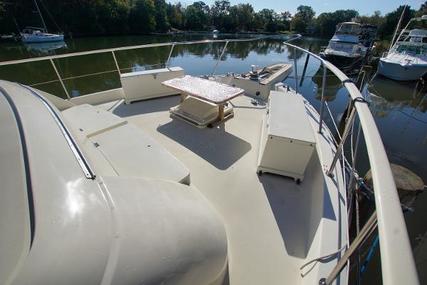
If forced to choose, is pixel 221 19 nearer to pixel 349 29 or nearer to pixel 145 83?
pixel 349 29

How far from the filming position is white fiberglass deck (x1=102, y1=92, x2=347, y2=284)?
4.35 feet

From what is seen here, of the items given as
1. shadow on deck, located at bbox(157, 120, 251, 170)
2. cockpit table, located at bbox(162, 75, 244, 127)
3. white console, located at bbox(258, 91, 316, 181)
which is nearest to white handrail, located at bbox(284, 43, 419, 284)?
white console, located at bbox(258, 91, 316, 181)

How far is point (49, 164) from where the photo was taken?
0.84 m

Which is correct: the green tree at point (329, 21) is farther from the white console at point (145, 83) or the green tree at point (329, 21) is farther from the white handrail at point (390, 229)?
the white handrail at point (390, 229)

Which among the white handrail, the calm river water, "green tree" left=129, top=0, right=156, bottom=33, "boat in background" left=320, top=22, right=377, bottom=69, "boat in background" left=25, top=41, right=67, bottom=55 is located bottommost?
the calm river water

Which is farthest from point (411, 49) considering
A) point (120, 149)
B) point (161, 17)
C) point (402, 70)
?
point (161, 17)

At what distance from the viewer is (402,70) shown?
1178 cm

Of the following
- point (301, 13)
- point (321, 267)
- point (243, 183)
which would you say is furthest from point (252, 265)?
point (301, 13)

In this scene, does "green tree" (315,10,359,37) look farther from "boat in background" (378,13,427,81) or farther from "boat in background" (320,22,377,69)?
"boat in background" (378,13,427,81)

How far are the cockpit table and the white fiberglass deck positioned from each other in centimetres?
13

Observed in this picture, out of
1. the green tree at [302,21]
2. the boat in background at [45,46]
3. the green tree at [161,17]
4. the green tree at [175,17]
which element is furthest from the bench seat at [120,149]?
the green tree at [302,21]

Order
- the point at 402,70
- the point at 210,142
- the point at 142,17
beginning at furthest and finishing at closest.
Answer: the point at 142,17, the point at 402,70, the point at 210,142

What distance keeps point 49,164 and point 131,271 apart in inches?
21.0

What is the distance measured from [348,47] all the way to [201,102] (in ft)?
49.3
